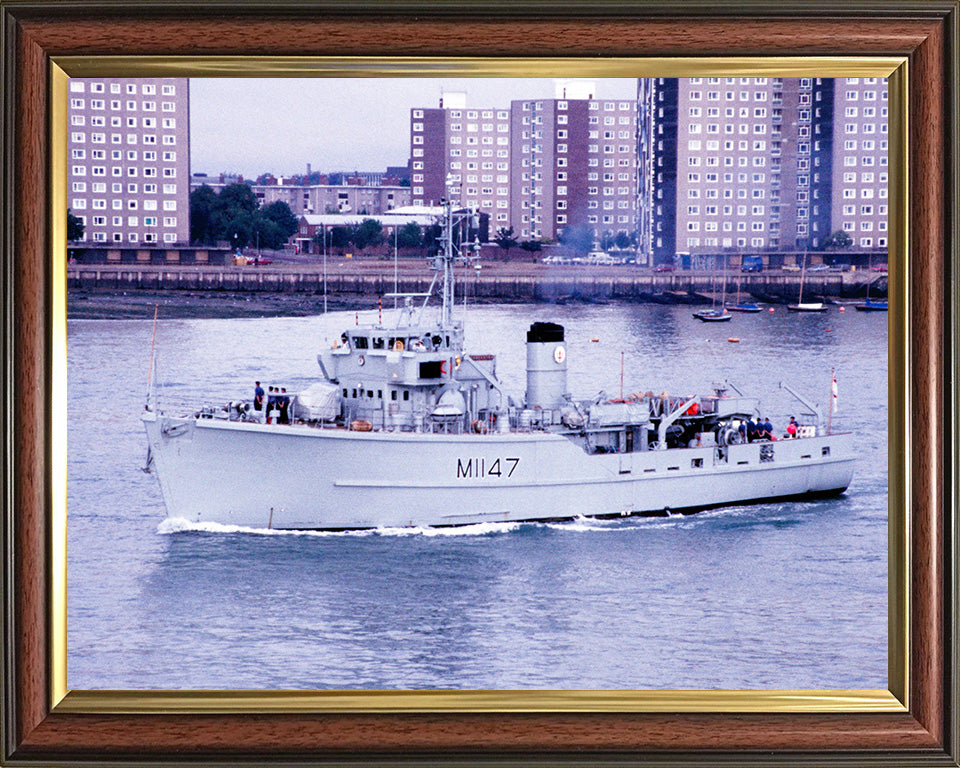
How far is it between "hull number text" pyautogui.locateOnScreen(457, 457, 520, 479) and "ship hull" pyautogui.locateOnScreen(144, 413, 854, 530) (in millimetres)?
12

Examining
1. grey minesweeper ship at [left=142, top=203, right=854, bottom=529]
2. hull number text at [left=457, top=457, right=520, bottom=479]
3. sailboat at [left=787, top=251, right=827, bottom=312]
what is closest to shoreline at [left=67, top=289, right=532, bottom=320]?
grey minesweeper ship at [left=142, top=203, right=854, bottom=529]

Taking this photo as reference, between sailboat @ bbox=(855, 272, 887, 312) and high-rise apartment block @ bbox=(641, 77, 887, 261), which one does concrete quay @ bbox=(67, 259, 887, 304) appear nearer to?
high-rise apartment block @ bbox=(641, 77, 887, 261)

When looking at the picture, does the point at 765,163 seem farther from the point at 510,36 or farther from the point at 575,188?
the point at 510,36

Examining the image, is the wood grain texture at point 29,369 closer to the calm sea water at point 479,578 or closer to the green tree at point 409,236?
the calm sea water at point 479,578

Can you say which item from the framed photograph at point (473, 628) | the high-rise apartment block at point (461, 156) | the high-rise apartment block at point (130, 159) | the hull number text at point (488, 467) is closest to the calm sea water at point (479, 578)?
the framed photograph at point (473, 628)

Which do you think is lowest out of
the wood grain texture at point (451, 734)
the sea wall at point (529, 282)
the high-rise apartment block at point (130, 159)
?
the wood grain texture at point (451, 734)

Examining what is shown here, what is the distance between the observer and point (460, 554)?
700 cm

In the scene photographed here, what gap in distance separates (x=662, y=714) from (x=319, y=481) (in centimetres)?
545

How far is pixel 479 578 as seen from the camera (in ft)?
20.3

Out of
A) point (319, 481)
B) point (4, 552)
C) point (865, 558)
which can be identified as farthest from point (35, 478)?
point (319, 481)

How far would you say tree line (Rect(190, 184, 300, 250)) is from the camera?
18.0ft

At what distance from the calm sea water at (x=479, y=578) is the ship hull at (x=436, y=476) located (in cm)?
85

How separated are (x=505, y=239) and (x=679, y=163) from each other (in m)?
0.98

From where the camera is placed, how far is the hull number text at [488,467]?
10.0 m
